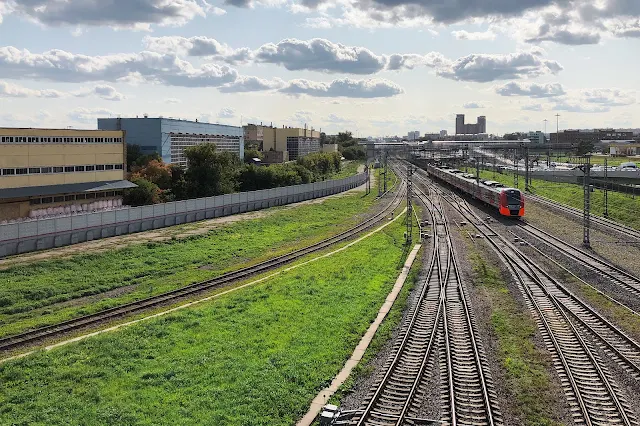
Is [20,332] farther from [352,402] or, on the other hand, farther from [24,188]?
[24,188]

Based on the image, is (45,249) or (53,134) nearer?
(45,249)

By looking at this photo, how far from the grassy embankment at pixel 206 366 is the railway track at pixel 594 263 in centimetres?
1197

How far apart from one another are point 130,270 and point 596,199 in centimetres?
4791

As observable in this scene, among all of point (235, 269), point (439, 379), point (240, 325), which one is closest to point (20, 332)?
point (240, 325)

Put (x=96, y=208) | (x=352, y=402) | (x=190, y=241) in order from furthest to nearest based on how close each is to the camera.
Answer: (x=96, y=208) < (x=190, y=241) < (x=352, y=402)

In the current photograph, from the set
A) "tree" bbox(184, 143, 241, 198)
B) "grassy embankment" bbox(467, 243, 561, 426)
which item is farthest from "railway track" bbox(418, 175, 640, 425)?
"tree" bbox(184, 143, 241, 198)

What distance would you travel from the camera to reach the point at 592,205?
184 ft

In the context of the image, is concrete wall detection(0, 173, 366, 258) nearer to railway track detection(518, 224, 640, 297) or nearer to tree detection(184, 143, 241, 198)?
tree detection(184, 143, 241, 198)

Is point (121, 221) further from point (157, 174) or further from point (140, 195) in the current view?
point (157, 174)

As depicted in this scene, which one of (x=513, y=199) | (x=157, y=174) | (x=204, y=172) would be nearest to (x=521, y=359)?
(x=513, y=199)

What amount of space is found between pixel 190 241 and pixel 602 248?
27697 millimetres

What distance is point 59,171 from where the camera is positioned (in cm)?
4822

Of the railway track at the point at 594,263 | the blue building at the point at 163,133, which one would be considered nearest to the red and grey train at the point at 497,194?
the railway track at the point at 594,263

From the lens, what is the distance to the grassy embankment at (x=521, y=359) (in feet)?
45.8
